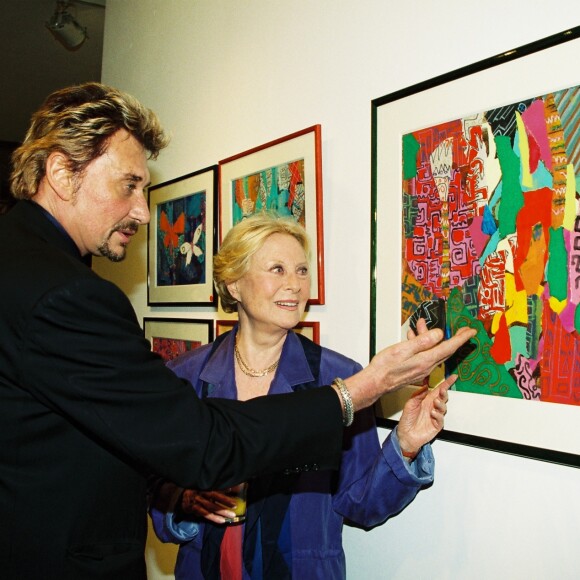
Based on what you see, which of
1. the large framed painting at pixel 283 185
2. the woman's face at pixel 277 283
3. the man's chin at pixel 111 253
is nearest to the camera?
the man's chin at pixel 111 253

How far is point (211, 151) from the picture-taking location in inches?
98.1

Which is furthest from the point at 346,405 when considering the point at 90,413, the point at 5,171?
the point at 5,171

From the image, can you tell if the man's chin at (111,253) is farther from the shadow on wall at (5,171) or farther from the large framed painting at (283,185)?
the shadow on wall at (5,171)

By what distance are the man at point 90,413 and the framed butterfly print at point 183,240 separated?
1.10 metres

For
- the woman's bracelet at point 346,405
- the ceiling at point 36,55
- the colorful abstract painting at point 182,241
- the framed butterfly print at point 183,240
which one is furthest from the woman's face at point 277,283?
the ceiling at point 36,55

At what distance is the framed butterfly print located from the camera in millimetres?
2461

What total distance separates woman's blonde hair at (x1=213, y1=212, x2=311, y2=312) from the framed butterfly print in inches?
22.1

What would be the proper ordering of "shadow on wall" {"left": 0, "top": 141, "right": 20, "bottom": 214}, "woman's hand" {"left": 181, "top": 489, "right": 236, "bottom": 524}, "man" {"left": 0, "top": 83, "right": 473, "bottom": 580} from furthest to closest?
"shadow on wall" {"left": 0, "top": 141, "right": 20, "bottom": 214}
"woman's hand" {"left": 181, "top": 489, "right": 236, "bottom": 524}
"man" {"left": 0, "top": 83, "right": 473, "bottom": 580}

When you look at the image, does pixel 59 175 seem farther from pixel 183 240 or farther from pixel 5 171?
pixel 5 171

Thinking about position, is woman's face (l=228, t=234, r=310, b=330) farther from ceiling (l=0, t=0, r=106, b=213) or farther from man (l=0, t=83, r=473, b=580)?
ceiling (l=0, t=0, r=106, b=213)

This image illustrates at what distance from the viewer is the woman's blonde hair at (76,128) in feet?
4.48

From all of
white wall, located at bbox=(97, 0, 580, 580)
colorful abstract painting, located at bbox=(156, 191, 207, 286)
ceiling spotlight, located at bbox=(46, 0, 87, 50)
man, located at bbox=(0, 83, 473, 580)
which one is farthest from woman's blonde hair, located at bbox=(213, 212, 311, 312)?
ceiling spotlight, located at bbox=(46, 0, 87, 50)

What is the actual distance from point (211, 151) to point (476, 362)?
1.50m

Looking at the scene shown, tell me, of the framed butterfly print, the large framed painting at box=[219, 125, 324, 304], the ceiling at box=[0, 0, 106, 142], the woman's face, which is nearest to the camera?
the woman's face
